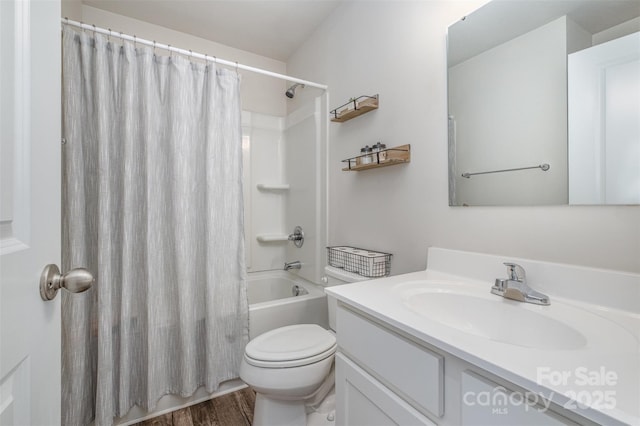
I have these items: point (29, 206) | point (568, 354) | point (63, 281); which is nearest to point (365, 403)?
point (568, 354)

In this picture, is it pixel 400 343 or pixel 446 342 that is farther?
pixel 400 343

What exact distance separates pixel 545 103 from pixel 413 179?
1.86 ft

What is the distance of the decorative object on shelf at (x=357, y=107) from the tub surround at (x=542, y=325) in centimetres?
87

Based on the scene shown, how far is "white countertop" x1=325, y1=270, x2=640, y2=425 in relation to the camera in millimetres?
429

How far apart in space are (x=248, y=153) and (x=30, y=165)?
2.07m

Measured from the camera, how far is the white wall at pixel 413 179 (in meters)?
0.86

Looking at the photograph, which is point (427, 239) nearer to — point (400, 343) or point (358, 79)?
point (400, 343)

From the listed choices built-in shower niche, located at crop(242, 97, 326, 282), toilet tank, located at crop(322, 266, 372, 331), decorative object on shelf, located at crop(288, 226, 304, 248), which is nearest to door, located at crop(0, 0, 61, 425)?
toilet tank, located at crop(322, 266, 372, 331)

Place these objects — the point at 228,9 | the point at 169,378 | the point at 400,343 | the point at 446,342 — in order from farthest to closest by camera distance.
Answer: the point at 228,9
the point at 169,378
the point at 400,343
the point at 446,342

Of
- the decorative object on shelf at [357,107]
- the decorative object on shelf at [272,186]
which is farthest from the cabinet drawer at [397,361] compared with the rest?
the decorative object on shelf at [272,186]

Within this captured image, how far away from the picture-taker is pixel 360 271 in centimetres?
147

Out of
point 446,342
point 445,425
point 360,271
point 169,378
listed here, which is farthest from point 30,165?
point 169,378

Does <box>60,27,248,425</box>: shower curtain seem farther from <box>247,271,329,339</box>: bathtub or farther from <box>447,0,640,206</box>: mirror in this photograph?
<box>447,0,640,206</box>: mirror

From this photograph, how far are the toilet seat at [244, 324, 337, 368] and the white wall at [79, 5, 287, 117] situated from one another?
192 cm
